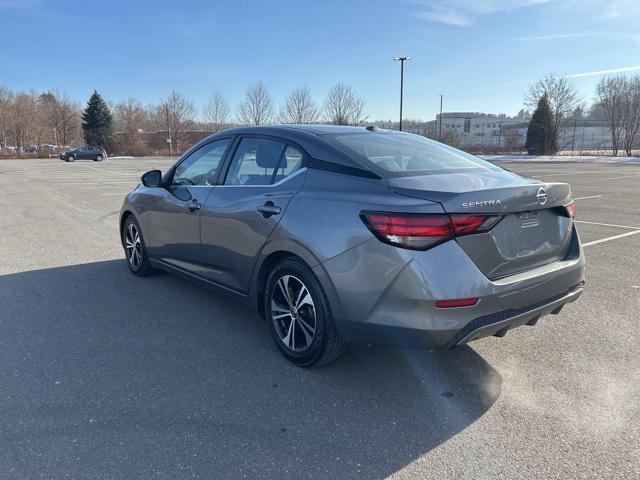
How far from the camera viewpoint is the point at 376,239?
2666 mm

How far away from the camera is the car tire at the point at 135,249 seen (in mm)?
5320

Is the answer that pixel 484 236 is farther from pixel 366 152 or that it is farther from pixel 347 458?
pixel 347 458

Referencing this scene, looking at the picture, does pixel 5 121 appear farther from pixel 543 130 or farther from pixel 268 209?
pixel 268 209

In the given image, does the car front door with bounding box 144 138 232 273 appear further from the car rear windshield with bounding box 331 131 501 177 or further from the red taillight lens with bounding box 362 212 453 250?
the red taillight lens with bounding box 362 212 453 250

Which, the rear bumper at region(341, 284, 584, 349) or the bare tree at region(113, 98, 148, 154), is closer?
the rear bumper at region(341, 284, 584, 349)

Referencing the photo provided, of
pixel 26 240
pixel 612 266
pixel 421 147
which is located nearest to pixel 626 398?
pixel 421 147

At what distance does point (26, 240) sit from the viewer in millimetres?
7684

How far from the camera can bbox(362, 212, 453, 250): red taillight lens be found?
8.38ft

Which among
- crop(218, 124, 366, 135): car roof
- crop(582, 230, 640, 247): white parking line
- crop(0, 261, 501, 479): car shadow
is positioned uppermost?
crop(218, 124, 366, 135): car roof

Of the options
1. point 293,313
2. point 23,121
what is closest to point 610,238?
point 293,313

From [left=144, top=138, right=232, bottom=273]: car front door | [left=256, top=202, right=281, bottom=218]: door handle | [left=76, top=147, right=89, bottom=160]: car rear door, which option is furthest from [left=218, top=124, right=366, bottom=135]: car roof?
[left=76, top=147, right=89, bottom=160]: car rear door

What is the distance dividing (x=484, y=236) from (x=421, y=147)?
4.61ft

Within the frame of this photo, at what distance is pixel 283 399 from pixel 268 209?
1295mm

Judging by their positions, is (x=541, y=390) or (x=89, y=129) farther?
(x=89, y=129)
